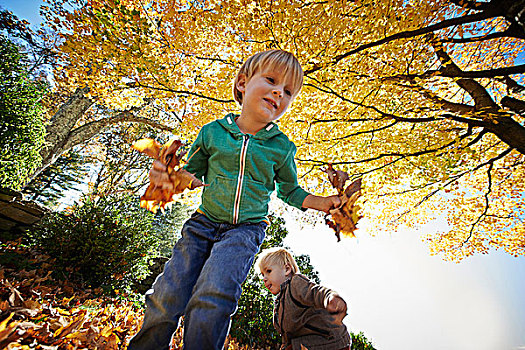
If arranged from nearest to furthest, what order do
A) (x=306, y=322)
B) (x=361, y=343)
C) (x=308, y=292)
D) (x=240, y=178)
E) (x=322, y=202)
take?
(x=322, y=202) < (x=240, y=178) < (x=308, y=292) < (x=306, y=322) < (x=361, y=343)

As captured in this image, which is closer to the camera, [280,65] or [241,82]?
[280,65]

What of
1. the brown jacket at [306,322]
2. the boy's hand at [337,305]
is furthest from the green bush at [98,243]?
the boy's hand at [337,305]

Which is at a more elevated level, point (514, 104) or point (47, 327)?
point (514, 104)

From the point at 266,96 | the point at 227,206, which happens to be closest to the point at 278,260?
the point at 227,206

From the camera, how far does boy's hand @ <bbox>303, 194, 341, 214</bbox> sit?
1.28m

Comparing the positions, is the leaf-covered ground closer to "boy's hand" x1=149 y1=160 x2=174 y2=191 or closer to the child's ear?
"boy's hand" x1=149 y1=160 x2=174 y2=191

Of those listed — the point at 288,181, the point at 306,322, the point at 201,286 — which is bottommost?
the point at 201,286

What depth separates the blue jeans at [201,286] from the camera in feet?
3.41

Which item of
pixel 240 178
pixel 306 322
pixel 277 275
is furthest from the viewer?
pixel 277 275

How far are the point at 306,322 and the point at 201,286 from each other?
6.58ft

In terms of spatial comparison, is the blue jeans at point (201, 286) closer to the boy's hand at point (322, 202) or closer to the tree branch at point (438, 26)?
the boy's hand at point (322, 202)

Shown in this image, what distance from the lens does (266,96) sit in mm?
1544

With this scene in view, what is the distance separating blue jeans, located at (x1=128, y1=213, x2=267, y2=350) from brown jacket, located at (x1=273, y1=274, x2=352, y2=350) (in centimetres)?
144

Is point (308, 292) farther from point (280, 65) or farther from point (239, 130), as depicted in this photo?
point (280, 65)
